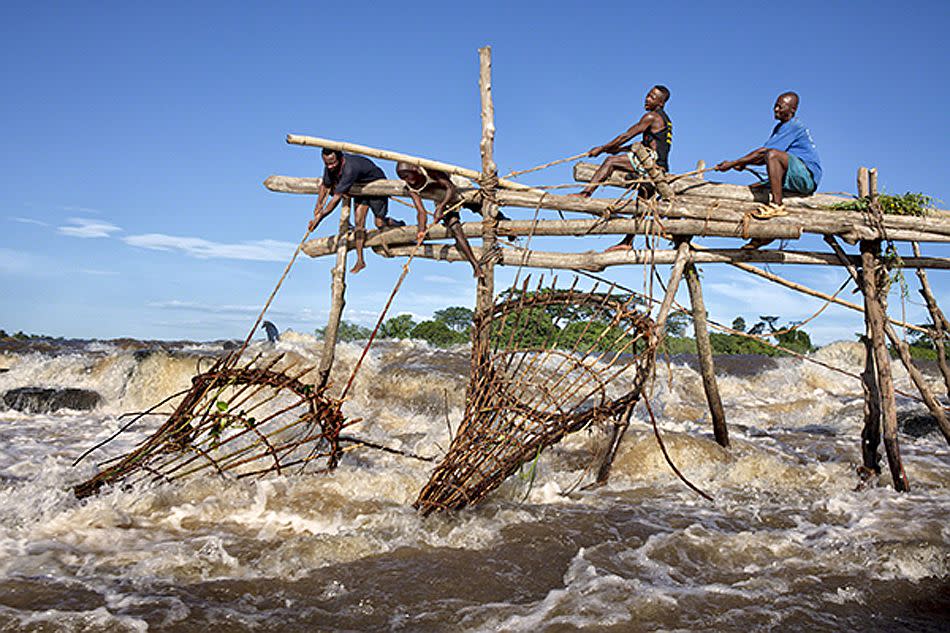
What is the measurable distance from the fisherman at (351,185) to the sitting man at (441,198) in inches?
15.8

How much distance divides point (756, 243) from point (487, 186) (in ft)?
8.34

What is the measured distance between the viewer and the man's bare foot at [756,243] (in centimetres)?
632

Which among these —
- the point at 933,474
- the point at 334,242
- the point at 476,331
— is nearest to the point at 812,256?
the point at 933,474

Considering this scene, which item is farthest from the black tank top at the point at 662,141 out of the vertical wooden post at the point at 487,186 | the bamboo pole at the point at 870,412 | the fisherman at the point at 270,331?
the fisherman at the point at 270,331

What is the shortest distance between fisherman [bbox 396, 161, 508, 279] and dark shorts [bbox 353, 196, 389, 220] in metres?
0.48

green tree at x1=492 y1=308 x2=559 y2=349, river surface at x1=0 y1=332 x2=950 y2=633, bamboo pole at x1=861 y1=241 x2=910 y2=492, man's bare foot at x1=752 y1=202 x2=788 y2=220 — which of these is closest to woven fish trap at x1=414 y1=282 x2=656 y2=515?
green tree at x1=492 y1=308 x2=559 y2=349

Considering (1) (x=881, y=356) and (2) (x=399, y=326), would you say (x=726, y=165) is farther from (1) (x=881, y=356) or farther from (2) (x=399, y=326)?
(2) (x=399, y=326)

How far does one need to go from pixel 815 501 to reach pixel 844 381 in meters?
9.99

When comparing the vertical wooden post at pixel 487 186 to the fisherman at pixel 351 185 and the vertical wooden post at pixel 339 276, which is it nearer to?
the fisherman at pixel 351 185

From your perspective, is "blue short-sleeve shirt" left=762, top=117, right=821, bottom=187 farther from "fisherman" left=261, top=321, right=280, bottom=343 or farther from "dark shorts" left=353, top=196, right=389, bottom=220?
"fisherman" left=261, top=321, right=280, bottom=343

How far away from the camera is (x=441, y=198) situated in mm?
6383

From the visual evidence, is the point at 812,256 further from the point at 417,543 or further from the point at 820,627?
the point at 417,543

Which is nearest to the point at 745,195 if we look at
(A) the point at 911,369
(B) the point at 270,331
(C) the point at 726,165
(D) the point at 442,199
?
(C) the point at 726,165

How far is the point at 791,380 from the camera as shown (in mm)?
15086
